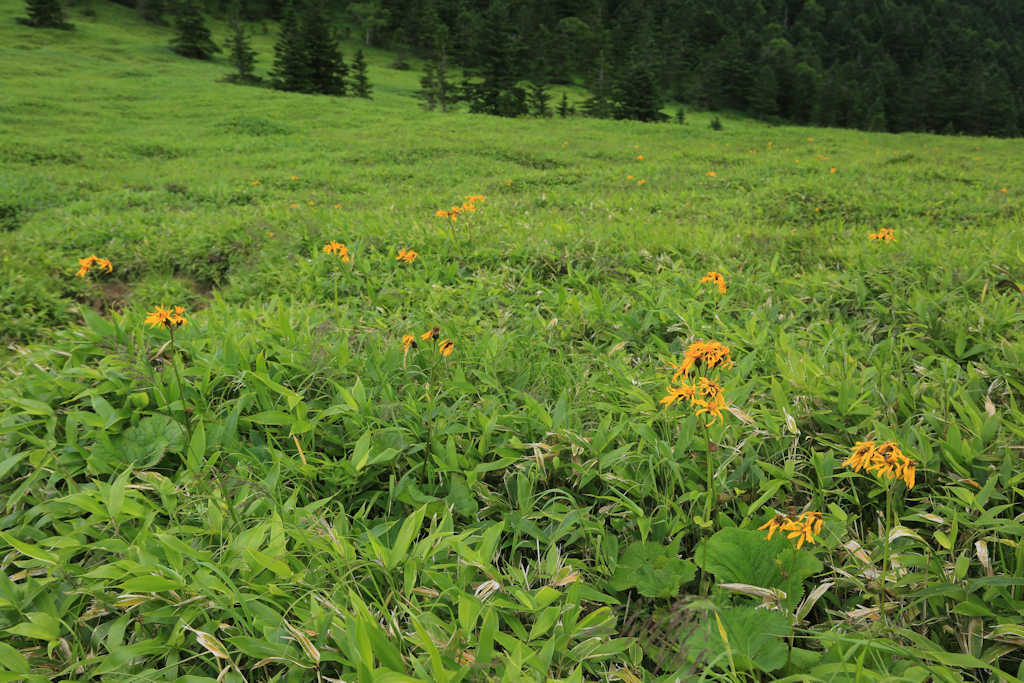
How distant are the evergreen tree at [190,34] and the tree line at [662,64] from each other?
23.3ft

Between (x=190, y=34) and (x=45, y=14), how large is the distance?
31.1 ft

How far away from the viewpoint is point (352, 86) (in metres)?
38.8

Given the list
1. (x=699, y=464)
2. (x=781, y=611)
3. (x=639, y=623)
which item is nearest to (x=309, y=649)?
(x=639, y=623)

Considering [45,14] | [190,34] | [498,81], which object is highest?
[190,34]

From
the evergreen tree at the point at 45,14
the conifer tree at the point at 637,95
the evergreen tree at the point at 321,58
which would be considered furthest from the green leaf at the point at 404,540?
the evergreen tree at the point at 45,14

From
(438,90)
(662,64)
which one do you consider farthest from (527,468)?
(662,64)

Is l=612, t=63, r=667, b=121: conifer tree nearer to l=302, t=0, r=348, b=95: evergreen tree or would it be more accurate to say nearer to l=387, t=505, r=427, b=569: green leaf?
l=302, t=0, r=348, b=95: evergreen tree

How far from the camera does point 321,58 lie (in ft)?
125

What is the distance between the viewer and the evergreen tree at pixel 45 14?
126 ft

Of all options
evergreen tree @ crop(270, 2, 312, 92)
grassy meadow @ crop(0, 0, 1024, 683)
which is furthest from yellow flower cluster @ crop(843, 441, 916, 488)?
evergreen tree @ crop(270, 2, 312, 92)

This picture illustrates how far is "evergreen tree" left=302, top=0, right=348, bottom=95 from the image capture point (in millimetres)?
37906

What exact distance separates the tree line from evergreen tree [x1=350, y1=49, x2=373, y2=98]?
7.15 feet

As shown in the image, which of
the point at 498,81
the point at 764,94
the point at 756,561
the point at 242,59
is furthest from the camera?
the point at 764,94

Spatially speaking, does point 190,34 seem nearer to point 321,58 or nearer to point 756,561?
point 321,58
